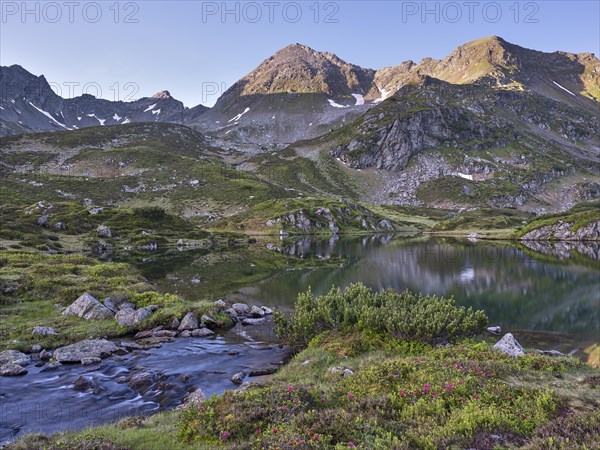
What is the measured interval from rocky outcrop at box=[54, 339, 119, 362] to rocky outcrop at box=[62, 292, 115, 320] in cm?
574

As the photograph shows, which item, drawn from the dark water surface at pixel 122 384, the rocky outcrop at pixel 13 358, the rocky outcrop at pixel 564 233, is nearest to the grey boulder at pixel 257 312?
the dark water surface at pixel 122 384

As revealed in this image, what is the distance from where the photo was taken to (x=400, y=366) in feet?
52.3

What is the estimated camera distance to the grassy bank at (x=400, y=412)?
1008 cm

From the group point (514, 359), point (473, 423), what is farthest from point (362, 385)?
point (514, 359)

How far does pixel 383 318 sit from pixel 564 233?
478 feet

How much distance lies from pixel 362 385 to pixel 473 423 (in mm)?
5119

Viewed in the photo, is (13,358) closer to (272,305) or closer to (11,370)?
(11,370)

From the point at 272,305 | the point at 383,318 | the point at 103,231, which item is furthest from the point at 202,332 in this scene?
the point at 103,231

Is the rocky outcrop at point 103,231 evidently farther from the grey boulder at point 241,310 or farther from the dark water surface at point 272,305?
the grey boulder at point 241,310

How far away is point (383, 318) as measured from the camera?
2309 cm

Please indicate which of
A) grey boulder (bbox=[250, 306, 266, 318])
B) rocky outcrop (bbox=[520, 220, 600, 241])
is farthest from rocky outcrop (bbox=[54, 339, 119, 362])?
rocky outcrop (bbox=[520, 220, 600, 241])

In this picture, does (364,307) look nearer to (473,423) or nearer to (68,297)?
(473,423)

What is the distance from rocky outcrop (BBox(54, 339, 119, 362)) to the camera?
23.5 metres

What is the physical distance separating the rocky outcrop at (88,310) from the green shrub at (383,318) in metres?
15.7
